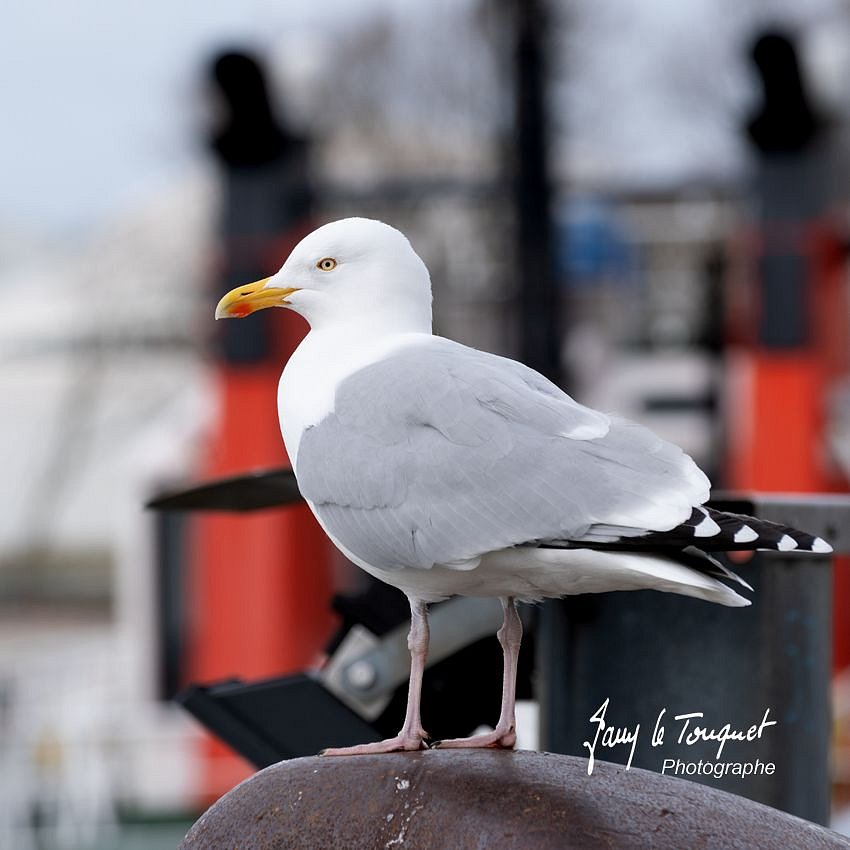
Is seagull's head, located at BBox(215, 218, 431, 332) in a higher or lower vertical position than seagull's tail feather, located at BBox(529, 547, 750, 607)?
higher

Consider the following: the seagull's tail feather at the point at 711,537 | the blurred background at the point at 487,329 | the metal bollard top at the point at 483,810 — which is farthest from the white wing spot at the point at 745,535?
the blurred background at the point at 487,329

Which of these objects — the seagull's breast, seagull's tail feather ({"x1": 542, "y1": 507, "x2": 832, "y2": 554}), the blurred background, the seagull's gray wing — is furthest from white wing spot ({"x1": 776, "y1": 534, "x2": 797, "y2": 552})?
the blurred background

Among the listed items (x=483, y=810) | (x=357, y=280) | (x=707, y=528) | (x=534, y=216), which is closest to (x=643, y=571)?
(x=707, y=528)

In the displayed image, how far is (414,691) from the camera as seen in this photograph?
2312 mm

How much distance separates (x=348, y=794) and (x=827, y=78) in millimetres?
6256

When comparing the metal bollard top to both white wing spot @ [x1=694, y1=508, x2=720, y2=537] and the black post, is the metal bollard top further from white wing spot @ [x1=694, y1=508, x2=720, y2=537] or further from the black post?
the black post

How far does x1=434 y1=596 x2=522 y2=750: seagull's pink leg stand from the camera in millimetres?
2311

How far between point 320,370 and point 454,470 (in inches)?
12.9

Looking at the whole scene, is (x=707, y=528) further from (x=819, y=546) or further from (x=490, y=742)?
(x=490, y=742)

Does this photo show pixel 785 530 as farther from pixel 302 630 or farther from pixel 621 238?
pixel 621 238

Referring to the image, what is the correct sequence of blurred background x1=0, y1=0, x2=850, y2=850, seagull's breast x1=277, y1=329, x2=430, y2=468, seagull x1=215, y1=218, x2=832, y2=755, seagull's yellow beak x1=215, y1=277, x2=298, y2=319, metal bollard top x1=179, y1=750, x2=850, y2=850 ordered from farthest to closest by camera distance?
1. blurred background x1=0, y1=0, x2=850, y2=850
2. seagull's yellow beak x1=215, y1=277, x2=298, y2=319
3. seagull's breast x1=277, y1=329, x2=430, y2=468
4. metal bollard top x1=179, y1=750, x2=850, y2=850
5. seagull x1=215, y1=218, x2=832, y2=755

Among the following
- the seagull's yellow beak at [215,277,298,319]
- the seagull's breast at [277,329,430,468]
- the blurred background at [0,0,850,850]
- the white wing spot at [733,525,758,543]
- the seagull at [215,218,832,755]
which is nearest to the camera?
the white wing spot at [733,525,758,543]

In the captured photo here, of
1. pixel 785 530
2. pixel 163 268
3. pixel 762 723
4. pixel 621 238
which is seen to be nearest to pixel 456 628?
pixel 762 723

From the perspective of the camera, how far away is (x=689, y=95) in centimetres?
1650
